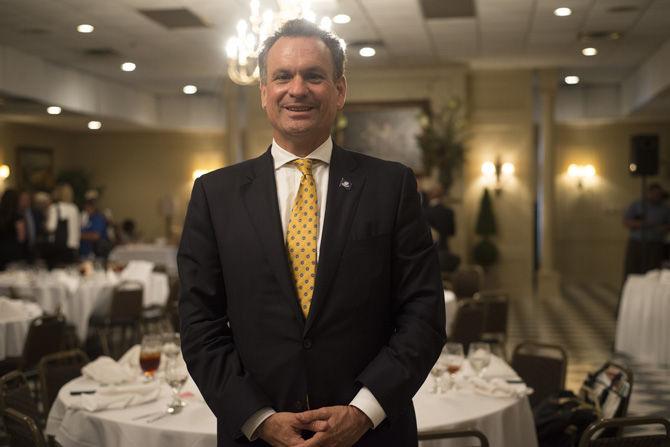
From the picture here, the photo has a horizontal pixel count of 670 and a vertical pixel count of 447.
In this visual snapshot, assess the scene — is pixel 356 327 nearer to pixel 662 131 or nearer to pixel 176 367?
pixel 176 367

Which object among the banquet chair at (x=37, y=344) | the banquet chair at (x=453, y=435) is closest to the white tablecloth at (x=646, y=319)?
the banquet chair at (x=37, y=344)

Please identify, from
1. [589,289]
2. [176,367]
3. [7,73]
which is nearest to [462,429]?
[176,367]

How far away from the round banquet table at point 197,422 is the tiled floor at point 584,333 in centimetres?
336

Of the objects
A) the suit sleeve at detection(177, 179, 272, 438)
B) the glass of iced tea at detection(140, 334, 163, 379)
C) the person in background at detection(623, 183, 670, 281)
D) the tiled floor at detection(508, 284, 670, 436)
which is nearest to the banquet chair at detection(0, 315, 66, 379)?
the glass of iced tea at detection(140, 334, 163, 379)

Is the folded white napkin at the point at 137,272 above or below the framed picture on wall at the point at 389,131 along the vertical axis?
below

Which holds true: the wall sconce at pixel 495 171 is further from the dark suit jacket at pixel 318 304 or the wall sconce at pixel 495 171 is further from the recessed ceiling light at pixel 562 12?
the dark suit jacket at pixel 318 304

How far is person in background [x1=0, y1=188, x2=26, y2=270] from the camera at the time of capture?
9466 millimetres

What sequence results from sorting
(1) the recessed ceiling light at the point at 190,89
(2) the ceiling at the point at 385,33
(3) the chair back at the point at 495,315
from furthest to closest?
1. (1) the recessed ceiling light at the point at 190,89
2. (2) the ceiling at the point at 385,33
3. (3) the chair back at the point at 495,315

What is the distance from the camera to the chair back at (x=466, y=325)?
5980 millimetres

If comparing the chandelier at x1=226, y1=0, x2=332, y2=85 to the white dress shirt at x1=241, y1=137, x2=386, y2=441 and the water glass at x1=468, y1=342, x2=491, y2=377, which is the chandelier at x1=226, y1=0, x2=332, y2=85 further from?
the white dress shirt at x1=241, y1=137, x2=386, y2=441

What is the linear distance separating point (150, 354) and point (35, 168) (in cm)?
1403

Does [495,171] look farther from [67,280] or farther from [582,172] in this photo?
[67,280]

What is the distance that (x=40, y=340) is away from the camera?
6203 mm

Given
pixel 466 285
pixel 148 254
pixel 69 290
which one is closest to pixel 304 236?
pixel 466 285
